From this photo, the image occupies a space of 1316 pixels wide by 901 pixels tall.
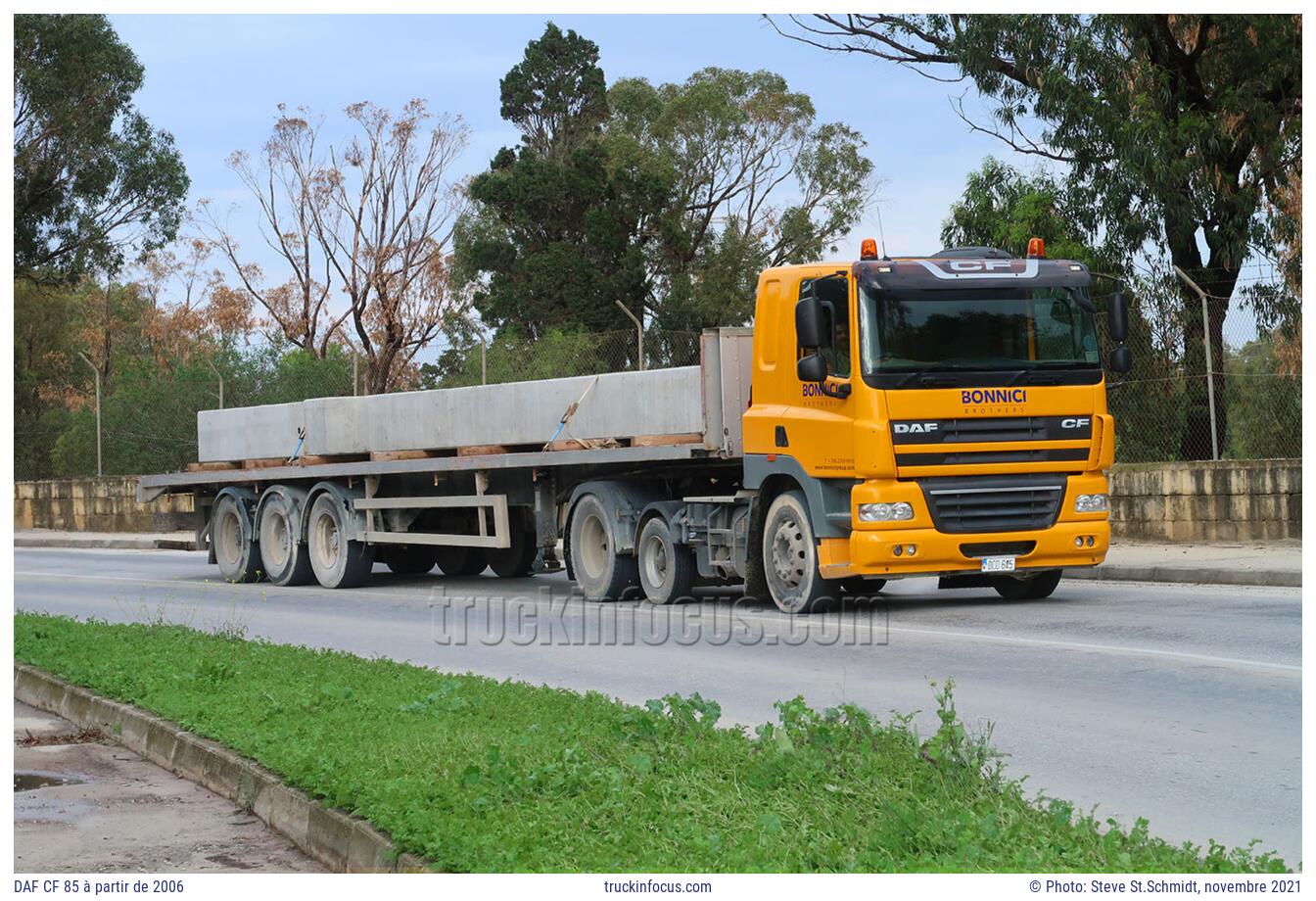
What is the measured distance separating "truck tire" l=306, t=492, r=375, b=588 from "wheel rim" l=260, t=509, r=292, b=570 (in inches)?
20.1

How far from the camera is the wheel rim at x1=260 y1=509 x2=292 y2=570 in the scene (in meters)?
20.0

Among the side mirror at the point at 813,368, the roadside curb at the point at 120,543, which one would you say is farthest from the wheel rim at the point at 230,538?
the side mirror at the point at 813,368

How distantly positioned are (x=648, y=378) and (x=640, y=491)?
1.15 meters

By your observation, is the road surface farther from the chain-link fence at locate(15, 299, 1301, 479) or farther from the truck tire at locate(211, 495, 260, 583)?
the chain-link fence at locate(15, 299, 1301, 479)

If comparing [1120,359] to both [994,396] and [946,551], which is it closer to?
[994,396]

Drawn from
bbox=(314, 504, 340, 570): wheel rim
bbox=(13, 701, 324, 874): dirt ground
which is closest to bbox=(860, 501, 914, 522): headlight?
bbox=(13, 701, 324, 874): dirt ground

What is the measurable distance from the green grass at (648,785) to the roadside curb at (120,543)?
22201mm

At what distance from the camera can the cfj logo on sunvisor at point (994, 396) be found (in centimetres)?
1318

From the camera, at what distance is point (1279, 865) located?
16.8 ft

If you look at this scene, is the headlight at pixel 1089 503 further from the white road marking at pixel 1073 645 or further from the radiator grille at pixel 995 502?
the white road marking at pixel 1073 645

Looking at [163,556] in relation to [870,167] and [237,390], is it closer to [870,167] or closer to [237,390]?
[237,390]

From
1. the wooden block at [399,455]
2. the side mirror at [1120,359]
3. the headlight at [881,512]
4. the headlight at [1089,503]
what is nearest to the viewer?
the headlight at [881,512]

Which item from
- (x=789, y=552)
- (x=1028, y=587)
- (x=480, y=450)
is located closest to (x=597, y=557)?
(x=480, y=450)

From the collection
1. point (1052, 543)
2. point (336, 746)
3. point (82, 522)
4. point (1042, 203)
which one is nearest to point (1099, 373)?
point (1052, 543)
